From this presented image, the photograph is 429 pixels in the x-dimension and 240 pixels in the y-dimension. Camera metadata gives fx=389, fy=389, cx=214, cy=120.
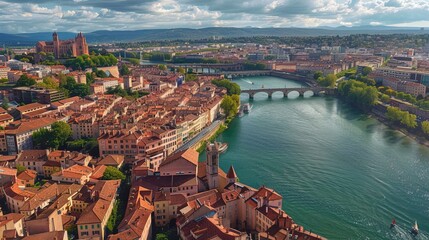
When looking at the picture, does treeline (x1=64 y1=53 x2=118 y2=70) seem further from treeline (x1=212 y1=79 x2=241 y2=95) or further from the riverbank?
the riverbank

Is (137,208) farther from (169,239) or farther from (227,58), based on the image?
(227,58)

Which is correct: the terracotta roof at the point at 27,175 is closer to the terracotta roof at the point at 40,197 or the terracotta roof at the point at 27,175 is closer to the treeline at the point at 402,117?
the terracotta roof at the point at 40,197

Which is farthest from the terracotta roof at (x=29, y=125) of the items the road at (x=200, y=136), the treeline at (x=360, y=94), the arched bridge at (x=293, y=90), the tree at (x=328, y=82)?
the tree at (x=328, y=82)

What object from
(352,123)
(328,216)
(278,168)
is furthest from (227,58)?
(328,216)

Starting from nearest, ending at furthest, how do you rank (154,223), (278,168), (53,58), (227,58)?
(154,223) → (278,168) → (53,58) → (227,58)

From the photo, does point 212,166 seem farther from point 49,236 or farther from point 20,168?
point 20,168

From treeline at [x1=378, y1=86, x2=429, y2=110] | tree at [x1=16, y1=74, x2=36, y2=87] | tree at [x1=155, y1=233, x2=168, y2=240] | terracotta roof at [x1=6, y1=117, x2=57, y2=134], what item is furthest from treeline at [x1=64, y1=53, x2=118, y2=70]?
tree at [x1=155, y1=233, x2=168, y2=240]

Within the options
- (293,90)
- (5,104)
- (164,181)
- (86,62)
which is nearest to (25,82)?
(5,104)

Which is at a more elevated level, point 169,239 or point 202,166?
point 202,166
